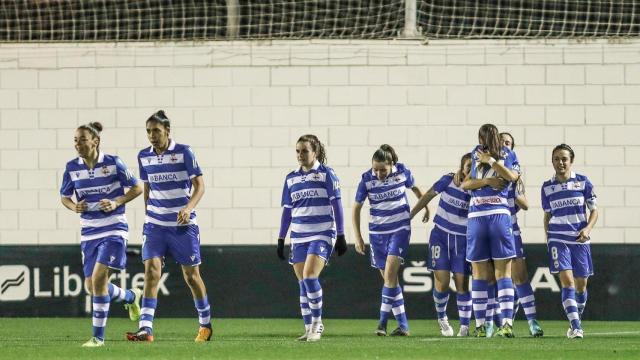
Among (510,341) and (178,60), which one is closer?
(510,341)

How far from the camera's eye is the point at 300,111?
14836 mm

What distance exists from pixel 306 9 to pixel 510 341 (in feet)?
21.4

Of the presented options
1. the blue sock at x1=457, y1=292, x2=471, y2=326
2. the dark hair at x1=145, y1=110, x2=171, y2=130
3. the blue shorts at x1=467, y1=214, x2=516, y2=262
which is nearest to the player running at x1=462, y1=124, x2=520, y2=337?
the blue shorts at x1=467, y1=214, x2=516, y2=262

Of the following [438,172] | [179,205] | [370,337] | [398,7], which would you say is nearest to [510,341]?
[370,337]

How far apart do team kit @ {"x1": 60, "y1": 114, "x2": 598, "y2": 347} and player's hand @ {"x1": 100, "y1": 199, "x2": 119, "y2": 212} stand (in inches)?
0.7

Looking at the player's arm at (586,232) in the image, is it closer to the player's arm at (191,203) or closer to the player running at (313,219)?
the player running at (313,219)

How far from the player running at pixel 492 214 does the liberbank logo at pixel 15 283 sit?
5.99 metres

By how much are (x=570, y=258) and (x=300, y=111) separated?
4.85 meters

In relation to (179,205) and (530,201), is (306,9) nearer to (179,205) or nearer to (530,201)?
(530,201)

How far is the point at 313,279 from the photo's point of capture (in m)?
10.4

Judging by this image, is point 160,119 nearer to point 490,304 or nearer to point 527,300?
point 490,304

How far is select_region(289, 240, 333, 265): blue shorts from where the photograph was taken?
34.3 feet

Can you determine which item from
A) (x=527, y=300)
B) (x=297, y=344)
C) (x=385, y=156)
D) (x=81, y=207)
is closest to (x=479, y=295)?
(x=527, y=300)

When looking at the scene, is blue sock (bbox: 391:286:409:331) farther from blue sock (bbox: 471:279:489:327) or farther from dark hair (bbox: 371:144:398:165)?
dark hair (bbox: 371:144:398:165)
